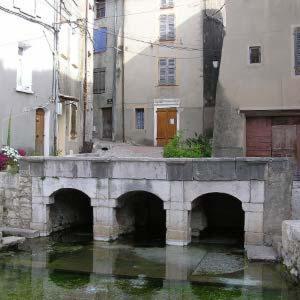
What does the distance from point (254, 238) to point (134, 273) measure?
376 centimetres

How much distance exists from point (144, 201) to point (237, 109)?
480cm

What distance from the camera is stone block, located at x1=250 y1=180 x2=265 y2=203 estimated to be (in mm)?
13250

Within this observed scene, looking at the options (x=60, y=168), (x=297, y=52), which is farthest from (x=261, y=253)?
(x=297, y=52)

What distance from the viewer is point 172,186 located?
45.8ft

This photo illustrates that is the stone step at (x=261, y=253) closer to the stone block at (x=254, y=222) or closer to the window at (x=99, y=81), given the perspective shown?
the stone block at (x=254, y=222)

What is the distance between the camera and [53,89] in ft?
64.1

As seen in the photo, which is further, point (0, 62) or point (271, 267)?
point (0, 62)

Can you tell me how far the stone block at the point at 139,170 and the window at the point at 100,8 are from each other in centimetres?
1789

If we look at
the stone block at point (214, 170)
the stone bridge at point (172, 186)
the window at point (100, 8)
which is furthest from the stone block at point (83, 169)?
the window at point (100, 8)

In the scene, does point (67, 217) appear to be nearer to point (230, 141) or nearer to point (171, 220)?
point (171, 220)

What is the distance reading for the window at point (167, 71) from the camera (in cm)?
2677

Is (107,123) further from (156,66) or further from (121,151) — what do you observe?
(121,151)

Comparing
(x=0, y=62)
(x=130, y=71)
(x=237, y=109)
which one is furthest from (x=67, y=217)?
(x=130, y=71)

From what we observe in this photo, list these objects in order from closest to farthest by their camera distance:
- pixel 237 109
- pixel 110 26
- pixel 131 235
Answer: pixel 131 235, pixel 237 109, pixel 110 26
